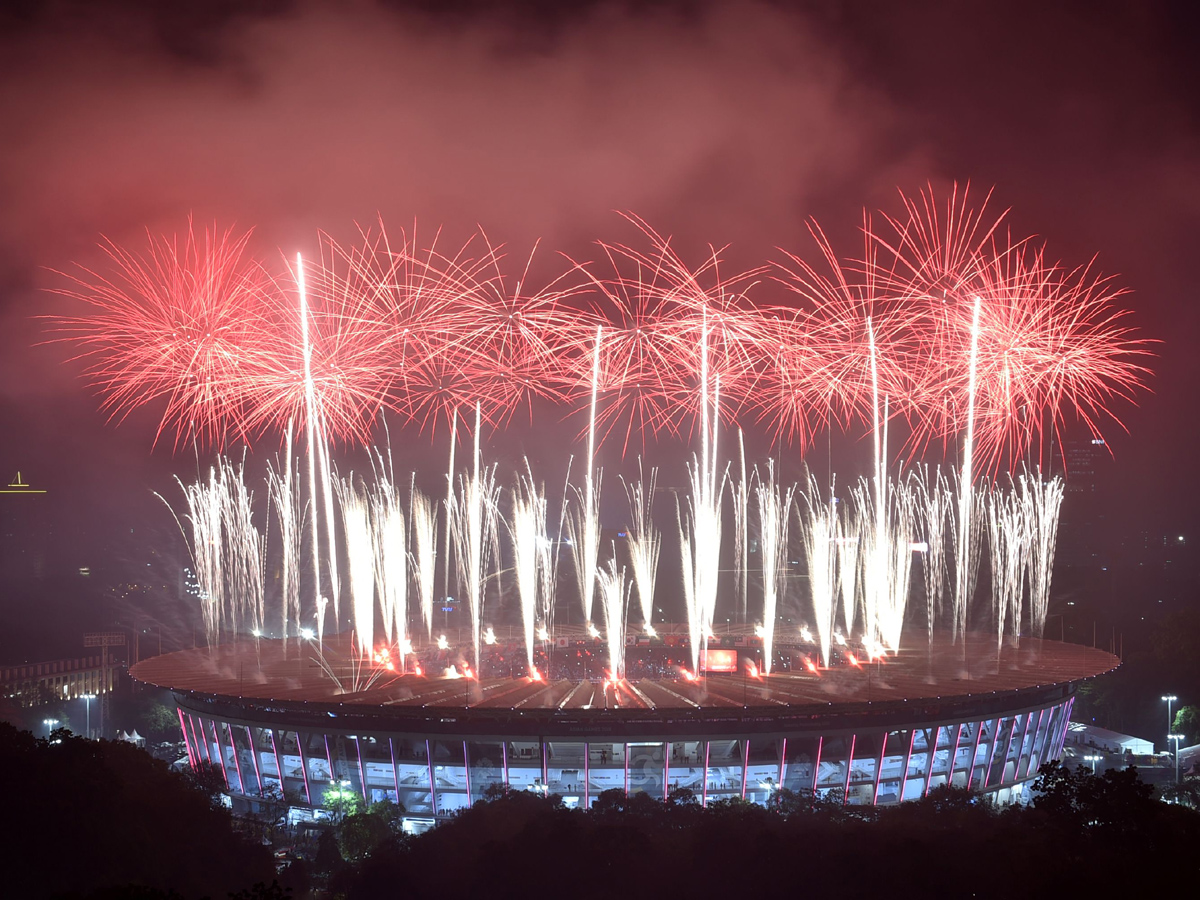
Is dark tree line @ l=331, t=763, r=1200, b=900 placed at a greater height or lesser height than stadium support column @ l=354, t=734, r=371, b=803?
greater

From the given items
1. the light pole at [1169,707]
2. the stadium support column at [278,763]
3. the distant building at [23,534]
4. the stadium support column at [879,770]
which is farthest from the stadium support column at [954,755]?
the distant building at [23,534]

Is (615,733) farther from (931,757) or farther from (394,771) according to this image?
(931,757)

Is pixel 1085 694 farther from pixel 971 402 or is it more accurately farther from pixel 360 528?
pixel 360 528

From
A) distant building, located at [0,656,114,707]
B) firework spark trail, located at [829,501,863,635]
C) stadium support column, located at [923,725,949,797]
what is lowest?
distant building, located at [0,656,114,707]

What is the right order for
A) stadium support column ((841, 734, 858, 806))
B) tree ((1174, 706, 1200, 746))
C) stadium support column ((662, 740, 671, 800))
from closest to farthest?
stadium support column ((662, 740, 671, 800)) < stadium support column ((841, 734, 858, 806)) < tree ((1174, 706, 1200, 746))

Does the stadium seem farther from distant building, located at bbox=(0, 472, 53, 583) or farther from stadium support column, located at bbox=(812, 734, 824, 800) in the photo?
distant building, located at bbox=(0, 472, 53, 583)

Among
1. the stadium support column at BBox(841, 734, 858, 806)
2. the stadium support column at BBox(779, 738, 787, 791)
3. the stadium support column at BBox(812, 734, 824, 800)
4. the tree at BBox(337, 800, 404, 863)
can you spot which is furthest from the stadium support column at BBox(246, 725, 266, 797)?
the stadium support column at BBox(841, 734, 858, 806)

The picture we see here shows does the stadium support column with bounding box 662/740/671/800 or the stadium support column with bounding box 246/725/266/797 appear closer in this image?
the stadium support column with bounding box 662/740/671/800

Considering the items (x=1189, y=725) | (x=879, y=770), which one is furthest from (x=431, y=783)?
(x=1189, y=725)

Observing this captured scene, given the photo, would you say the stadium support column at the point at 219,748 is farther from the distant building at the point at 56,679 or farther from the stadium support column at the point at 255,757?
the distant building at the point at 56,679
